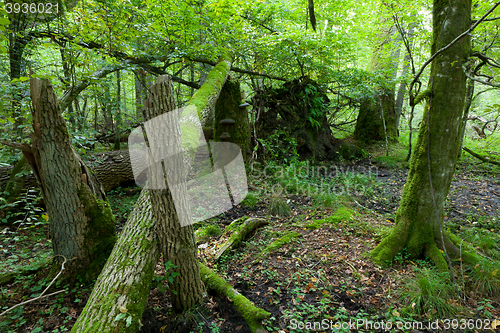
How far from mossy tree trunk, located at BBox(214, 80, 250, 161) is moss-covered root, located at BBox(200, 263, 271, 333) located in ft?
15.2

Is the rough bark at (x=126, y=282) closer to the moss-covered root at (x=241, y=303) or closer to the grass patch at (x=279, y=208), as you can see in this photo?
the moss-covered root at (x=241, y=303)

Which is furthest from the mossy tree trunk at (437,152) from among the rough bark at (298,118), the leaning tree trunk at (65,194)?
the rough bark at (298,118)

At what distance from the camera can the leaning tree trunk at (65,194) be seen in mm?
2871

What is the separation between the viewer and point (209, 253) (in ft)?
12.8

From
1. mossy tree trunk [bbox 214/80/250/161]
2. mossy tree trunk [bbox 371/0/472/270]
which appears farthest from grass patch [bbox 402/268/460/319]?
mossy tree trunk [bbox 214/80/250/161]

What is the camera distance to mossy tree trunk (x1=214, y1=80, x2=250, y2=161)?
283 inches

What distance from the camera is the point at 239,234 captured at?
4.28 m

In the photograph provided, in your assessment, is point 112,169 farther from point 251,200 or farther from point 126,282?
point 126,282

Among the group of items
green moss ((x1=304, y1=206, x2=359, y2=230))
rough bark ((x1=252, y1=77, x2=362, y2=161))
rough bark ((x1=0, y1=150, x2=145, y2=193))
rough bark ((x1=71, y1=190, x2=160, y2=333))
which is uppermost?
rough bark ((x1=252, y1=77, x2=362, y2=161))

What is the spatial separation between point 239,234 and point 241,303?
5.24 feet

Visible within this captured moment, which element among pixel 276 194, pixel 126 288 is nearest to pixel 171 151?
pixel 126 288

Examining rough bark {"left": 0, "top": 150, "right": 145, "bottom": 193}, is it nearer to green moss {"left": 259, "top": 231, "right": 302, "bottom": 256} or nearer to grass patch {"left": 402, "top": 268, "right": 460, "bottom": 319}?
green moss {"left": 259, "top": 231, "right": 302, "bottom": 256}

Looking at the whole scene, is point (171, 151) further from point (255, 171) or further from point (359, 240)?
point (255, 171)

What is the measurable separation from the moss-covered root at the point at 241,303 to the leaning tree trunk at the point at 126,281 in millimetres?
824
